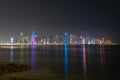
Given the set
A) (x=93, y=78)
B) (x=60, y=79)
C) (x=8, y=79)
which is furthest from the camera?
(x=93, y=78)

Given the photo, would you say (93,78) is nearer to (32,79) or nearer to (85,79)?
(85,79)

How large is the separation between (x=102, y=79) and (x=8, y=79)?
1180 cm

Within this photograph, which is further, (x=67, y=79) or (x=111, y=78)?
(x=111, y=78)

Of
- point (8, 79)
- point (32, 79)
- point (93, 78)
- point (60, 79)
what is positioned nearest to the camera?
point (8, 79)

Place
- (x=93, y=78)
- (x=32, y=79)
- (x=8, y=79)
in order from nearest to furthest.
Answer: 1. (x=8, y=79)
2. (x=32, y=79)
3. (x=93, y=78)

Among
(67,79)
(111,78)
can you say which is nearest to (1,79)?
(67,79)

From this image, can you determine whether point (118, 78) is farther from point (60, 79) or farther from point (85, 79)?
point (60, 79)

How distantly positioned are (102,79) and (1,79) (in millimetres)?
12440

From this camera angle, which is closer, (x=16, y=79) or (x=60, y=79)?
(x=16, y=79)

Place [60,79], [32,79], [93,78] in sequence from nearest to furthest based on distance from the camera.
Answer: [32,79] < [60,79] < [93,78]

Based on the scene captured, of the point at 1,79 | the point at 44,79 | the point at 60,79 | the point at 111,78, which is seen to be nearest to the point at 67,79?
the point at 60,79

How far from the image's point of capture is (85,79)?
92.1 ft

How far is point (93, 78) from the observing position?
2916cm

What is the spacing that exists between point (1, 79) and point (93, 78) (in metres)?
11.7
